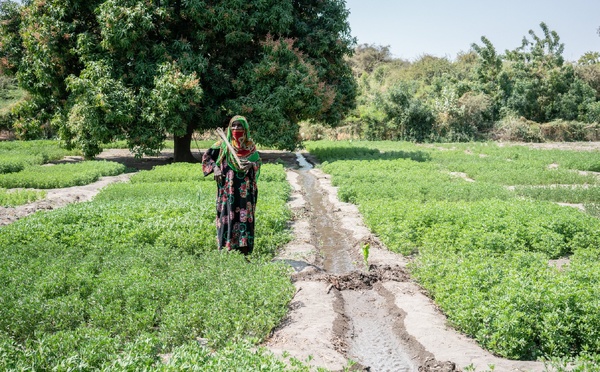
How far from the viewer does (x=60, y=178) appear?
53.8 ft

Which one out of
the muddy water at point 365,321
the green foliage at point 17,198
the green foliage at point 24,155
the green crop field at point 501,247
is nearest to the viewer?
the green crop field at point 501,247

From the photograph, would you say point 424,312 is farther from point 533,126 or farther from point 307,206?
point 533,126

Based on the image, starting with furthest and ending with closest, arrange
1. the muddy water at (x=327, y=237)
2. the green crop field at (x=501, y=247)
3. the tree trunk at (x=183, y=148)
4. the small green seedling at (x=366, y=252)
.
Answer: the tree trunk at (x=183, y=148) < the muddy water at (x=327, y=237) < the small green seedling at (x=366, y=252) < the green crop field at (x=501, y=247)

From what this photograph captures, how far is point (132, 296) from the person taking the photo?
594cm

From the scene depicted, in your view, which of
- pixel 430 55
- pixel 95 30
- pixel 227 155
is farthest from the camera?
pixel 430 55

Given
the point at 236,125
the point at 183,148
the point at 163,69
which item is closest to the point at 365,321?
the point at 236,125

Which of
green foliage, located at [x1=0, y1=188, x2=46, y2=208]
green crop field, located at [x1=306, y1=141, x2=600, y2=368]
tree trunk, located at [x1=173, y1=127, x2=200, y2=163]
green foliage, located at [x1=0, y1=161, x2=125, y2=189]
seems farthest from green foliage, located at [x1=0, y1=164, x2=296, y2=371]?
tree trunk, located at [x1=173, y1=127, x2=200, y2=163]

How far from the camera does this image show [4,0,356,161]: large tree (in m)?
19.5

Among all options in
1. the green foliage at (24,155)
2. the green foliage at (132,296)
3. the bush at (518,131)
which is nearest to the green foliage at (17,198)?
the green foliage at (132,296)

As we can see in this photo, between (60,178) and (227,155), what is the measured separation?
34.6 feet

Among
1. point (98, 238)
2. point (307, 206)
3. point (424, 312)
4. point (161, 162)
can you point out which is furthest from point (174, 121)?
point (424, 312)

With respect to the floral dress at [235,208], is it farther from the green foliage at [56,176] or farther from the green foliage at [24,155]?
the green foliage at [24,155]

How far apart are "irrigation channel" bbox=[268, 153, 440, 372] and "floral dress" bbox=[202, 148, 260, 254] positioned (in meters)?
0.99

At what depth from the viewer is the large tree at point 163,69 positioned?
64.0 ft
